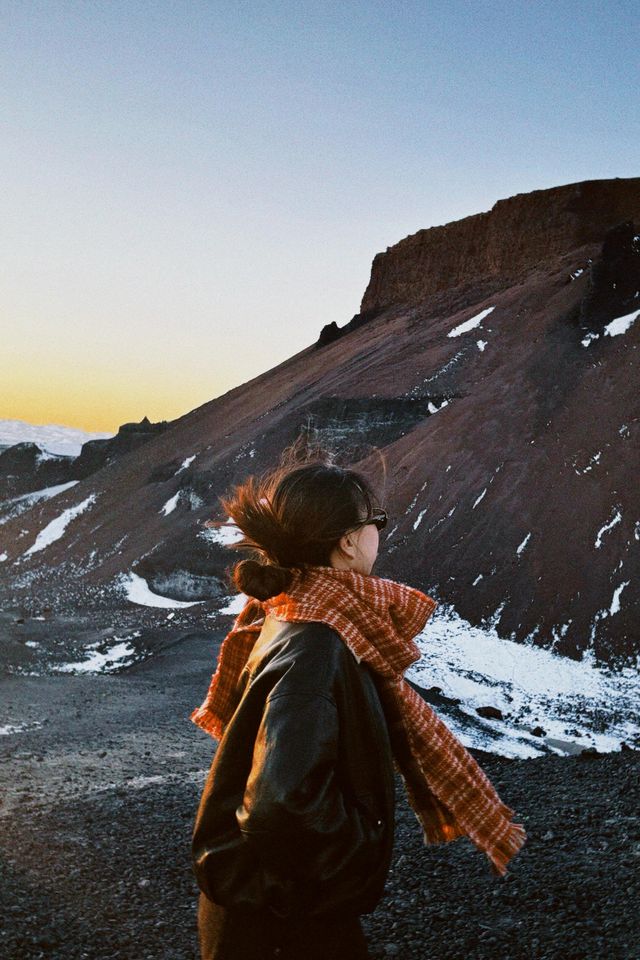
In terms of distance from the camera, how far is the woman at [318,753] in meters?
1.69

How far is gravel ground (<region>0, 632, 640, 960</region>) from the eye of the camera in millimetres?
4848

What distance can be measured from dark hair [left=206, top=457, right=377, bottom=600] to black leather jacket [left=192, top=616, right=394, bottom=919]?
237 mm

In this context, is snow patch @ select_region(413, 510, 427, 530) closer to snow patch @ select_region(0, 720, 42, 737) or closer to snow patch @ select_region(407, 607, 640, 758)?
snow patch @ select_region(407, 607, 640, 758)

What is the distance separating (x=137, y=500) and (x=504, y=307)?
18.8 metres

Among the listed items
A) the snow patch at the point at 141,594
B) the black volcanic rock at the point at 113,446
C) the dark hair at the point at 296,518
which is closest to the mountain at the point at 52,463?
the black volcanic rock at the point at 113,446

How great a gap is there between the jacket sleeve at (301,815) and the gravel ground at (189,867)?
3.58 m

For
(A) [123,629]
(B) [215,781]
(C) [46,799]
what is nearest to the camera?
(B) [215,781]

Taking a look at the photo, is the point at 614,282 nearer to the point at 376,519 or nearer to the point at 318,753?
the point at 376,519

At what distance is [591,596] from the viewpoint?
16406mm

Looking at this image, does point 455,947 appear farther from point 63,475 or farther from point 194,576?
point 63,475

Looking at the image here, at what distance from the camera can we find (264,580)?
6.82 feet

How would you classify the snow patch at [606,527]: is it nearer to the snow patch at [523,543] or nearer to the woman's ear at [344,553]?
the snow patch at [523,543]

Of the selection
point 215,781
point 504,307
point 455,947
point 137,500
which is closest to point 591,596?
point 455,947

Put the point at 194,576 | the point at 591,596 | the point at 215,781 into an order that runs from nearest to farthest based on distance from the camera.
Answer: the point at 215,781
the point at 591,596
the point at 194,576
